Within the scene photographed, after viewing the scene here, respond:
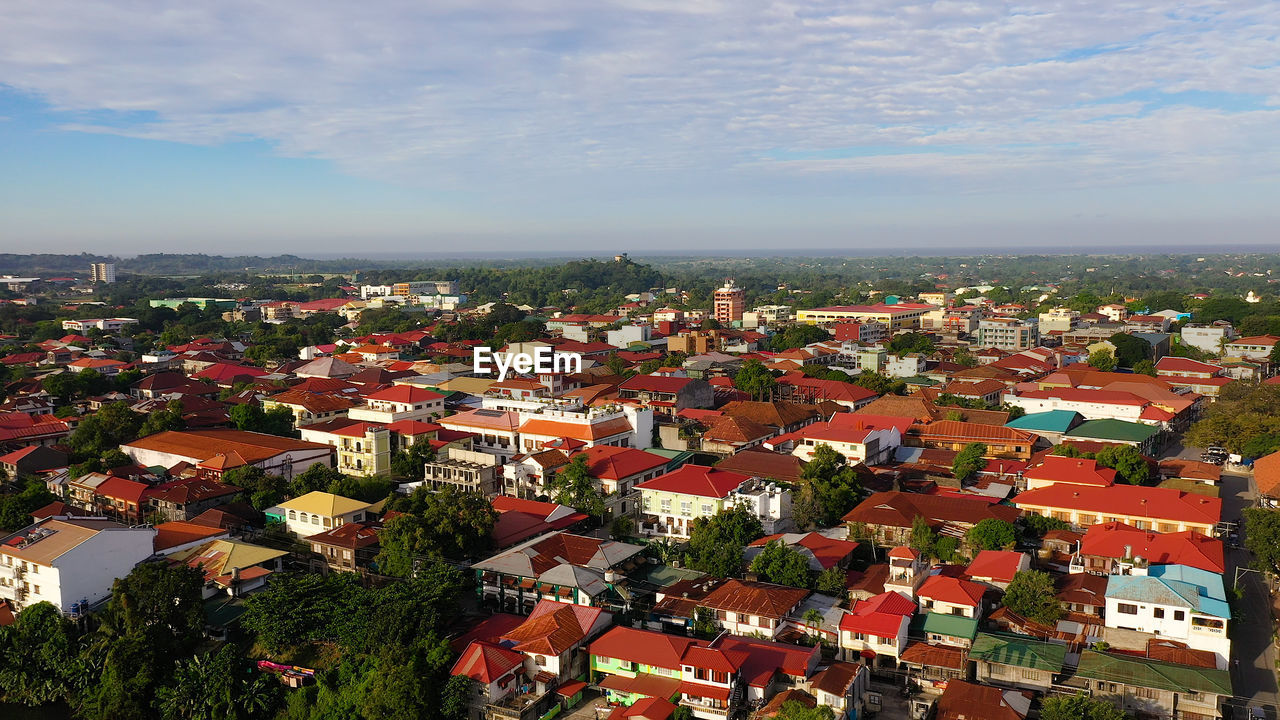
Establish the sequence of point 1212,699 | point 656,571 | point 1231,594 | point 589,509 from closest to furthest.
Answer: point 1212,699, point 1231,594, point 656,571, point 589,509

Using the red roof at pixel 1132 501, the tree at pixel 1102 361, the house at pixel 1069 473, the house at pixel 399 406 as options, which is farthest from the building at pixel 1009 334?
the house at pixel 399 406

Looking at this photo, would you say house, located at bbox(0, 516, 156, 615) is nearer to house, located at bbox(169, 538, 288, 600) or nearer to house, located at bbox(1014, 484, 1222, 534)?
house, located at bbox(169, 538, 288, 600)

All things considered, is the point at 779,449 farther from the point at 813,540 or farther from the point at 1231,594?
the point at 1231,594

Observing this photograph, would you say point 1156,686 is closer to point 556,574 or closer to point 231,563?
point 556,574

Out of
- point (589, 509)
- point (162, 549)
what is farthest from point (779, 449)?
point (162, 549)

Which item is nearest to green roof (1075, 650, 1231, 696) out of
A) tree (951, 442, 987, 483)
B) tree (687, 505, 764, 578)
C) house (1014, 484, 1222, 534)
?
tree (687, 505, 764, 578)

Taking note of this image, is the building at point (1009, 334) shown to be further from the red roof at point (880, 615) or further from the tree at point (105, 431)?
the tree at point (105, 431)
